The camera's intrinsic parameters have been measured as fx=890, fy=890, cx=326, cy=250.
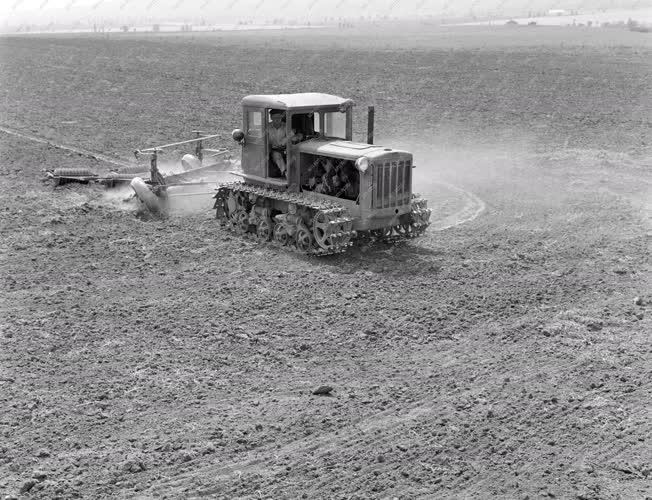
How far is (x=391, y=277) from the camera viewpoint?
14828 millimetres

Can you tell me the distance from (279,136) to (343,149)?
1.48m

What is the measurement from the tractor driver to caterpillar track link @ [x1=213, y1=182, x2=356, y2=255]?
2.26 ft

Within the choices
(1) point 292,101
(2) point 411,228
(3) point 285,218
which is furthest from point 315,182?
(2) point 411,228

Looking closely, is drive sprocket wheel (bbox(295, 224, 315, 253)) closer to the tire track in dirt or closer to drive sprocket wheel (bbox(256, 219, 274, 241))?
drive sprocket wheel (bbox(256, 219, 274, 241))

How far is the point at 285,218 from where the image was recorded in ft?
54.3

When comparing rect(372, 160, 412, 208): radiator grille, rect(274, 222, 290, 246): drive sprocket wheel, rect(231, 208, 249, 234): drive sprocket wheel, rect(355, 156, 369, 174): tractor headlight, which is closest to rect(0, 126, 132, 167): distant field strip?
rect(231, 208, 249, 234): drive sprocket wheel

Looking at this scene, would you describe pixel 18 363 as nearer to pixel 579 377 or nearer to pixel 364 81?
pixel 579 377

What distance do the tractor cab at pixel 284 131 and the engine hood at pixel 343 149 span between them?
0.26m

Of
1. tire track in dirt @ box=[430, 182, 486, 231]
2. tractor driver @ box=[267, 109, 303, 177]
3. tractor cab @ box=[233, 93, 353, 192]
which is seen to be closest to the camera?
tractor cab @ box=[233, 93, 353, 192]

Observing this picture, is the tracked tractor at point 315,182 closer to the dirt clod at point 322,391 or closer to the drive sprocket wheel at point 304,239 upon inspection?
the drive sprocket wheel at point 304,239

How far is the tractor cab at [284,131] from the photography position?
16844mm

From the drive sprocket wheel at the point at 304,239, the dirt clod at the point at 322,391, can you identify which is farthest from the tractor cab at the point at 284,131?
the dirt clod at the point at 322,391

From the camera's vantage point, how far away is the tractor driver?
17.0 meters

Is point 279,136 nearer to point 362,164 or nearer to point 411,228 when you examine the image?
point 362,164
